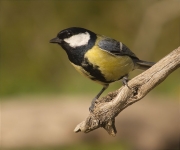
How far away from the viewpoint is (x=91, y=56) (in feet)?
4.91

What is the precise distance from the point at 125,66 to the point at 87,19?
231cm

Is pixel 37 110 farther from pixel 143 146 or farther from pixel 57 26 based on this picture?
pixel 57 26

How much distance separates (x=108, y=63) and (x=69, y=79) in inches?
88.2

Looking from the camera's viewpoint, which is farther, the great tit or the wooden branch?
the great tit

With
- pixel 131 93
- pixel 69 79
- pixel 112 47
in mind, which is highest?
pixel 112 47

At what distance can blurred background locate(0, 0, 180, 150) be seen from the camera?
2.75 m

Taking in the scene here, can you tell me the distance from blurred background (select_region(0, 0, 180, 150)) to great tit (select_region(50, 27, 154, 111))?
118cm

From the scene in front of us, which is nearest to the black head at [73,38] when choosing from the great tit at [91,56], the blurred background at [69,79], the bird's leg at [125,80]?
the great tit at [91,56]

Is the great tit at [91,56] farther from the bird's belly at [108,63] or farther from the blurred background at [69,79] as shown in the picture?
the blurred background at [69,79]

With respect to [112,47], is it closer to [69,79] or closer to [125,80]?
[125,80]

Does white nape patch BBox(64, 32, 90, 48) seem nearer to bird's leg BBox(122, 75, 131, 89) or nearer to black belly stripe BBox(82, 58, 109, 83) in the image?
black belly stripe BBox(82, 58, 109, 83)

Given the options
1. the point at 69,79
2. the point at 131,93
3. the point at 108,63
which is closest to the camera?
the point at 131,93

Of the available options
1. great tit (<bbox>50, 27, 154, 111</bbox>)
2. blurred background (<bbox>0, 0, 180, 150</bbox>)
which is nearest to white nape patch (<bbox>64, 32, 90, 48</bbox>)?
great tit (<bbox>50, 27, 154, 111</bbox>)

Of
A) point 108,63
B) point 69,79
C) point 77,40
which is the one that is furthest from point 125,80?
point 69,79
